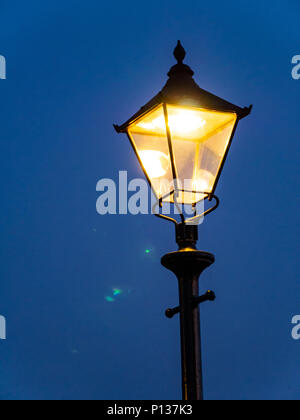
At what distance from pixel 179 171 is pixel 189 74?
72cm

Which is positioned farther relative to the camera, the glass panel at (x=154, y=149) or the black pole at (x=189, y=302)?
the glass panel at (x=154, y=149)

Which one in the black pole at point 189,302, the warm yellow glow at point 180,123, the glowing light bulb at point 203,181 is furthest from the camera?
the glowing light bulb at point 203,181

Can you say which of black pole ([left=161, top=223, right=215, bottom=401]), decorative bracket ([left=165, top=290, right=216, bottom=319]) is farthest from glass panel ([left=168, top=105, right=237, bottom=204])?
decorative bracket ([left=165, top=290, right=216, bottom=319])

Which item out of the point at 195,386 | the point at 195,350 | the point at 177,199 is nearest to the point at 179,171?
the point at 177,199

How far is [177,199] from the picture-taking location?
2.56 metres

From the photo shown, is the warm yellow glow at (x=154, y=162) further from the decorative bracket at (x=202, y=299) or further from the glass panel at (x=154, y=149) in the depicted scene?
the decorative bracket at (x=202, y=299)

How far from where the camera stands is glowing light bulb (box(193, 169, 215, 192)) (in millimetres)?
2559

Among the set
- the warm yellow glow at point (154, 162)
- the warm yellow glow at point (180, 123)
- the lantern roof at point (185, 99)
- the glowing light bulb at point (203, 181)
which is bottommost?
the glowing light bulb at point (203, 181)

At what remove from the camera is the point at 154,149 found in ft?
8.37

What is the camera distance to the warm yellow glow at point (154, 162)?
8.24ft

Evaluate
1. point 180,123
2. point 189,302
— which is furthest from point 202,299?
point 180,123

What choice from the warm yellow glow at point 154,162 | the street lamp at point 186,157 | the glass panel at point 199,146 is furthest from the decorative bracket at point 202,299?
the warm yellow glow at point 154,162

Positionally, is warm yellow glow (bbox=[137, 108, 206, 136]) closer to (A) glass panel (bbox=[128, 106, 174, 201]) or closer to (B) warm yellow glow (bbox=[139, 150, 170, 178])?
(A) glass panel (bbox=[128, 106, 174, 201])
